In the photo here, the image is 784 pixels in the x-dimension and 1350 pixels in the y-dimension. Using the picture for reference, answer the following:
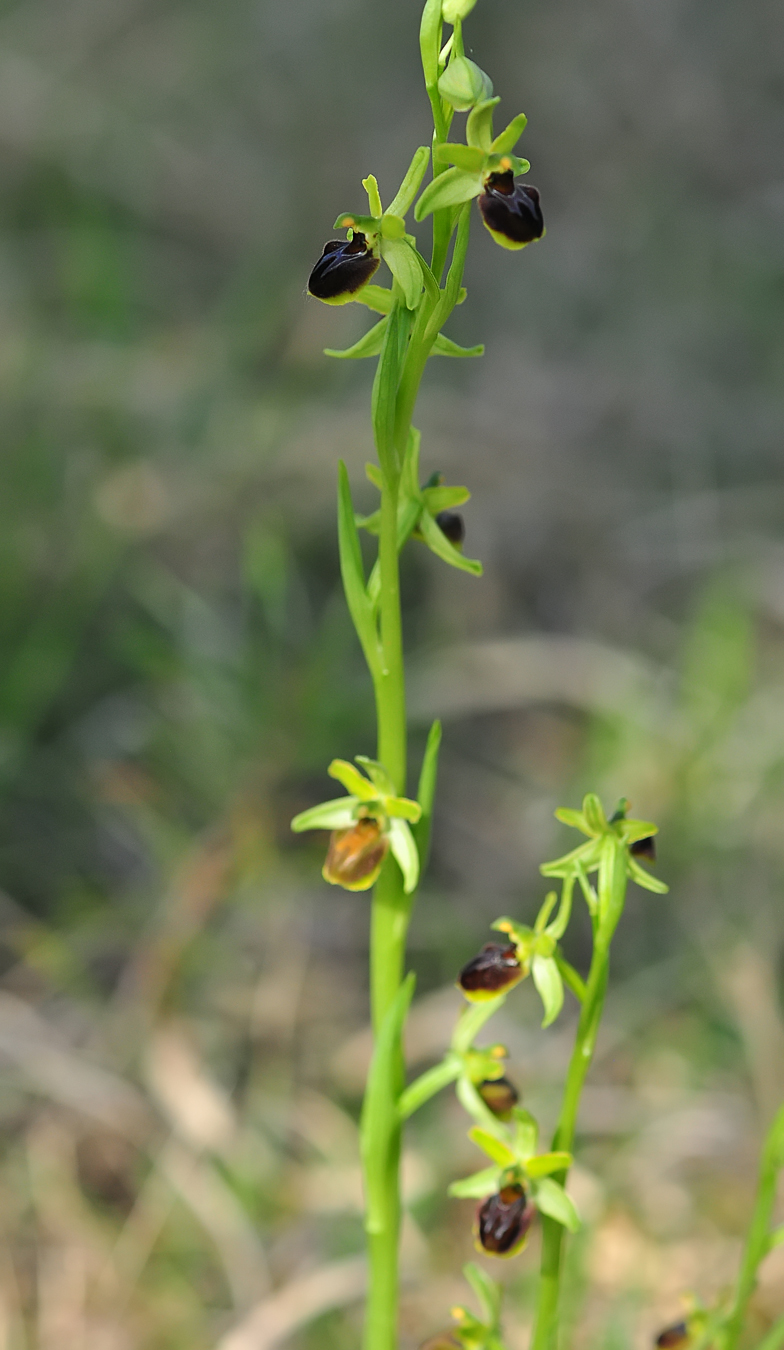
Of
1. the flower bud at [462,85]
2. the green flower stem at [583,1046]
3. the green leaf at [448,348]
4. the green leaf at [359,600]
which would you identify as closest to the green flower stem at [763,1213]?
the green flower stem at [583,1046]

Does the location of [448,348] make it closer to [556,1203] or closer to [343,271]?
[343,271]

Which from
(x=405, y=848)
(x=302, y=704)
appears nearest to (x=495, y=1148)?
(x=405, y=848)

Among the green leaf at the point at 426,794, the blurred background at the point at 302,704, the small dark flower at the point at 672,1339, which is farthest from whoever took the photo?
the blurred background at the point at 302,704

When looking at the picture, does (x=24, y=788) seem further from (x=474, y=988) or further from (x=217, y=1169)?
(x=474, y=988)

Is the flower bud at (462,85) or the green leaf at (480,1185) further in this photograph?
the green leaf at (480,1185)

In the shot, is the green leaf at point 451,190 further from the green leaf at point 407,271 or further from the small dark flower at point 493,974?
the small dark flower at point 493,974

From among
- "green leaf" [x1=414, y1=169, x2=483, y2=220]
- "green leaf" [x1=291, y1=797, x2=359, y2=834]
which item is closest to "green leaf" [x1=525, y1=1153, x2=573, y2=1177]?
"green leaf" [x1=291, y1=797, x2=359, y2=834]

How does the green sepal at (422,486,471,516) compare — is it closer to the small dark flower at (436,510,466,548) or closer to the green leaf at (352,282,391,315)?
the small dark flower at (436,510,466,548)
